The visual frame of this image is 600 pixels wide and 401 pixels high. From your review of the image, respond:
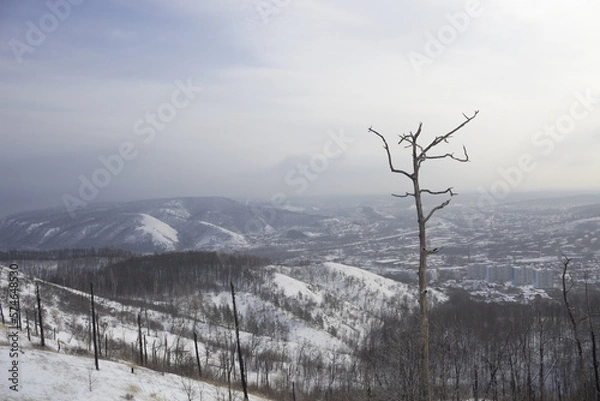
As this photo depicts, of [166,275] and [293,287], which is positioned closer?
[293,287]

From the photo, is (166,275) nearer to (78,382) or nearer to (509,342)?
(509,342)

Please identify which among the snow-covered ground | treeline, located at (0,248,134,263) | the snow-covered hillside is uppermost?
the snow-covered ground

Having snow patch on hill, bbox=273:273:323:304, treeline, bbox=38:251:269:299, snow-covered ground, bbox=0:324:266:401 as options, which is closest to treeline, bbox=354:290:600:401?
snow-covered ground, bbox=0:324:266:401

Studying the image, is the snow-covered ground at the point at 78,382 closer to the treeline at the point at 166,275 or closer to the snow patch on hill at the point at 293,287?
the snow patch on hill at the point at 293,287

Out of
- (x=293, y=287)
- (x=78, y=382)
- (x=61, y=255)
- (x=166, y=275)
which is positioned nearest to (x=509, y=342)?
(x=78, y=382)

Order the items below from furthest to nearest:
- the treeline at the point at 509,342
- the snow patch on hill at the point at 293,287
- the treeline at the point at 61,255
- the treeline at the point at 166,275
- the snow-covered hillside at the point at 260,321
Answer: the treeline at the point at 61,255 < the treeline at the point at 166,275 < the snow patch on hill at the point at 293,287 < the snow-covered hillside at the point at 260,321 < the treeline at the point at 509,342

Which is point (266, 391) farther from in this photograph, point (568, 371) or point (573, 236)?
point (573, 236)

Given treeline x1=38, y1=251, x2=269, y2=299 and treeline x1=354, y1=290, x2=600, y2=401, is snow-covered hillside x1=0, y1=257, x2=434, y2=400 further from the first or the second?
treeline x1=354, y1=290, x2=600, y2=401

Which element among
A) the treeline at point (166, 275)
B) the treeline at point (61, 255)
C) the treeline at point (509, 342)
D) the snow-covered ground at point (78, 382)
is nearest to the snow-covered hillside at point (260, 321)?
the treeline at point (166, 275)

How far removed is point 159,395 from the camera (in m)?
23.8

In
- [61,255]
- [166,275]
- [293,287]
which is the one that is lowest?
[293,287]

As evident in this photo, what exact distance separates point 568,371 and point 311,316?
44276 mm

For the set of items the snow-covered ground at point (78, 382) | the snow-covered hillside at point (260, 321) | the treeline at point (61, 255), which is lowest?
the snow-covered hillside at point (260, 321)

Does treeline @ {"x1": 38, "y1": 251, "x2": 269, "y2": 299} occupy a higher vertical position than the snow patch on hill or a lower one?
higher
